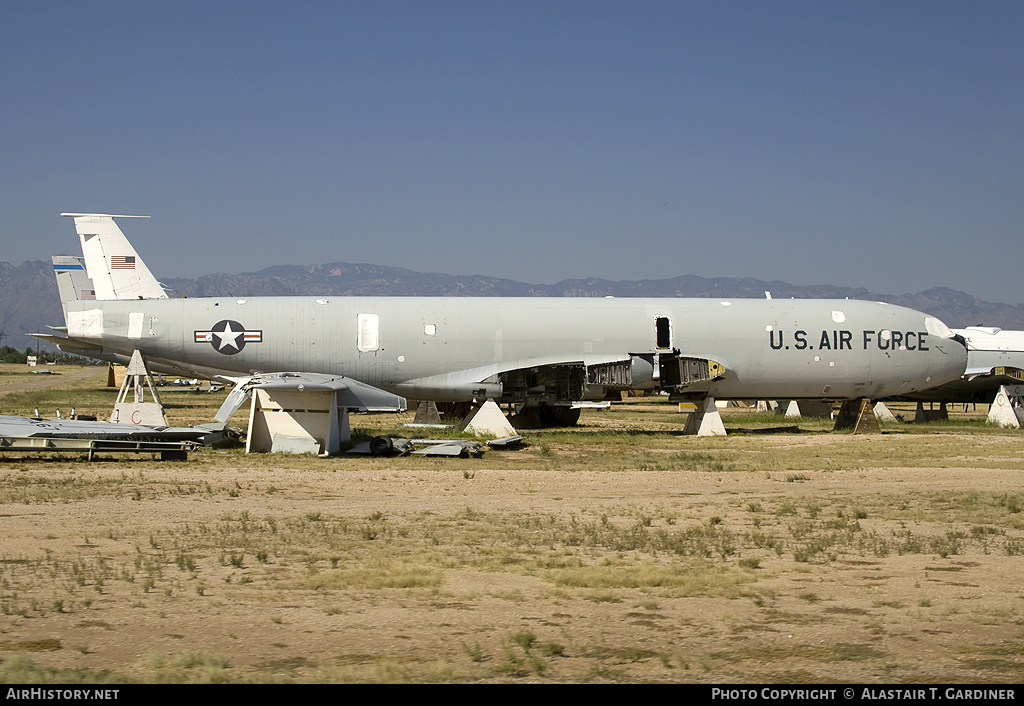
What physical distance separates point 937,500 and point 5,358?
142 metres

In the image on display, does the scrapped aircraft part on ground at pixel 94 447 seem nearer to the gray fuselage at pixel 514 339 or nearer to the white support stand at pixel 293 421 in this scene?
the white support stand at pixel 293 421

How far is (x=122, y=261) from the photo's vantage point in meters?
31.8

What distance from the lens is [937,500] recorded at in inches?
617

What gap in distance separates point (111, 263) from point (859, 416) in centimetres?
2443

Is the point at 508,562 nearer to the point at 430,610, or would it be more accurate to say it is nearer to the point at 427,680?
the point at 430,610

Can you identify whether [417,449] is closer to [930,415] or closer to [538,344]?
[538,344]

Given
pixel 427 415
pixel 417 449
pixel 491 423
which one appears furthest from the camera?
pixel 427 415

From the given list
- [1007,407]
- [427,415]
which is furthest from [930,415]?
[427,415]

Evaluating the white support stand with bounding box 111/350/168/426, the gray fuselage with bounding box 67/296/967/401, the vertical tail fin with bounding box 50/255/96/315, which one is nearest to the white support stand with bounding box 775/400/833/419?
the gray fuselage with bounding box 67/296/967/401

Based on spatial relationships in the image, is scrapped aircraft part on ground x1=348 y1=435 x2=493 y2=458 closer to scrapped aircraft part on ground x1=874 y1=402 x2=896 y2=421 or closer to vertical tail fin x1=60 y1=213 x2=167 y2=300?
vertical tail fin x1=60 y1=213 x2=167 y2=300

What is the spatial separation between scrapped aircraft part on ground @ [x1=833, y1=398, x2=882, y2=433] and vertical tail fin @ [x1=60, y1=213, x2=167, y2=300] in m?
22.4

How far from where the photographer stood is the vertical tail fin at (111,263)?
31.6 m

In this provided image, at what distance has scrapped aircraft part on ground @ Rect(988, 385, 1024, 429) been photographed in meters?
34.6
